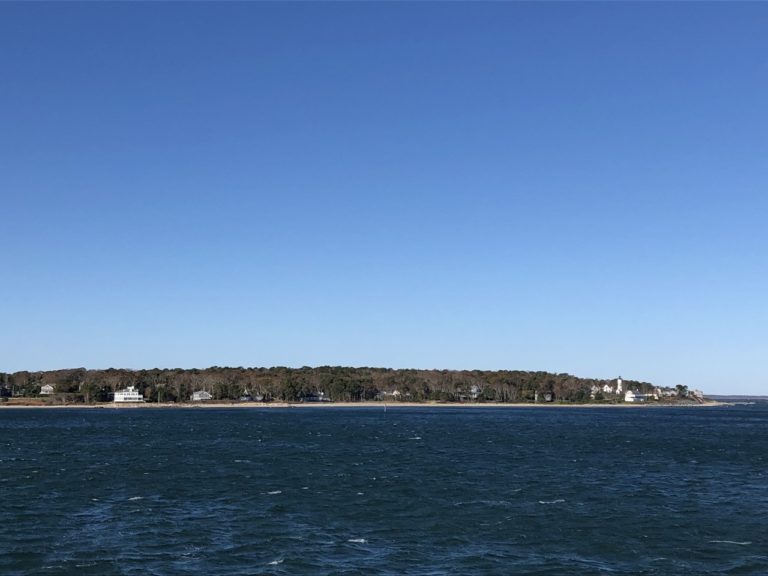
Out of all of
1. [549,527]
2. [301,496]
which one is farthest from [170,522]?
[549,527]

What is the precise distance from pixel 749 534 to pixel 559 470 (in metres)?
33.3

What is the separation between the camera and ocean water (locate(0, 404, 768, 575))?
3922 cm

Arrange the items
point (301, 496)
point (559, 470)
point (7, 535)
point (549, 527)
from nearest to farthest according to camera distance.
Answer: point (7, 535), point (549, 527), point (301, 496), point (559, 470)

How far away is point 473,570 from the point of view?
37719 mm

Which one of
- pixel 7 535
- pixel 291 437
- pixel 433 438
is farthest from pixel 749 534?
pixel 291 437

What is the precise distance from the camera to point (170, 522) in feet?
159

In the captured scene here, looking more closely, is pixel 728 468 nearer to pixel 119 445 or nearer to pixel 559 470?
pixel 559 470

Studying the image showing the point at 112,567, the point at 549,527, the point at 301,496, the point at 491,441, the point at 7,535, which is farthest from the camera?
the point at 491,441

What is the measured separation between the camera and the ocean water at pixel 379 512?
39219 millimetres

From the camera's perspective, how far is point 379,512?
53.3 m

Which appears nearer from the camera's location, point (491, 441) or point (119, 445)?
point (119, 445)

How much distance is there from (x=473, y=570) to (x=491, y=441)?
85485 millimetres

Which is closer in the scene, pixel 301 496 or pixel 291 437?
pixel 301 496

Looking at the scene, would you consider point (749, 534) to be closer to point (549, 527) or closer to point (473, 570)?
point (549, 527)
